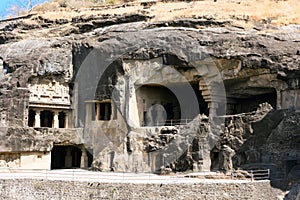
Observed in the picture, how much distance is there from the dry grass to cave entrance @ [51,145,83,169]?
8.50 meters

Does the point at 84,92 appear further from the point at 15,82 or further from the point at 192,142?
the point at 192,142

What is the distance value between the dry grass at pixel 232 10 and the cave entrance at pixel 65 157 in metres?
8.50

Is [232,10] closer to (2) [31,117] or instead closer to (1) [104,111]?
(1) [104,111]

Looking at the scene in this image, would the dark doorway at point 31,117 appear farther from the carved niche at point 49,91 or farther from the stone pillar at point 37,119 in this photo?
the carved niche at point 49,91

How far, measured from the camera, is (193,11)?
2806cm

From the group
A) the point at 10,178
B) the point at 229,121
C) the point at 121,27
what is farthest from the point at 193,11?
the point at 10,178

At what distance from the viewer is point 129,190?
18031 millimetres

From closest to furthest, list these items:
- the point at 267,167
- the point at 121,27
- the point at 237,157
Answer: the point at 267,167 → the point at 237,157 → the point at 121,27

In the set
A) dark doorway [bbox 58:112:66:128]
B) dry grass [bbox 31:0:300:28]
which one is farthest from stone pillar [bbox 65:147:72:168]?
dry grass [bbox 31:0:300:28]

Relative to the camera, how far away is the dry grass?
86.6ft

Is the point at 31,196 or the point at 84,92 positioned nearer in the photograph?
the point at 31,196

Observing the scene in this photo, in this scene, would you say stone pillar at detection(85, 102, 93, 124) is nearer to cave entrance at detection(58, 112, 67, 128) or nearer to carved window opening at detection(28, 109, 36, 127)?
cave entrance at detection(58, 112, 67, 128)

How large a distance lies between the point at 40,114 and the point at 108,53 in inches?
263

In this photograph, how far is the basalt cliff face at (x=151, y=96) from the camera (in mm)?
21641
